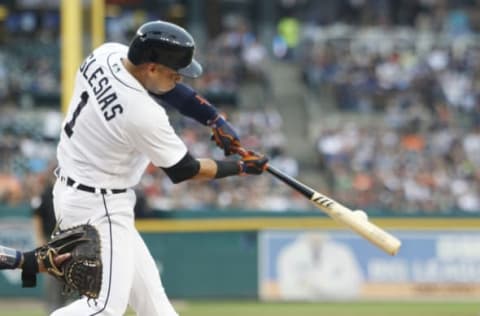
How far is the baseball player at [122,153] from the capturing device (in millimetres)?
6520

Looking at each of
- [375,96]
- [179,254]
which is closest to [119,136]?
[179,254]

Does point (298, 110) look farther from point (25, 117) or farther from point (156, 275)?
point (156, 275)

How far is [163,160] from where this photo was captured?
6.56 m

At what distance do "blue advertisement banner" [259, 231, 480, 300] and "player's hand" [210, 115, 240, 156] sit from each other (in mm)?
8406

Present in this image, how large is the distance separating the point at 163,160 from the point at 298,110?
17.0 m

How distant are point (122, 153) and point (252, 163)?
86cm

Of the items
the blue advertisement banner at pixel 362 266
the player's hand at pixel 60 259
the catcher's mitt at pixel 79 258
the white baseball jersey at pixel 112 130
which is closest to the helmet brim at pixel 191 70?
the white baseball jersey at pixel 112 130

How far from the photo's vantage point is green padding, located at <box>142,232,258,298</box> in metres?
15.6

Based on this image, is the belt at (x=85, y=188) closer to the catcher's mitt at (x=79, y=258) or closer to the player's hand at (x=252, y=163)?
the catcher's mitt at (x=79, y=258)

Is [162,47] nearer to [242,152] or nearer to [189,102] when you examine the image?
[189,102]

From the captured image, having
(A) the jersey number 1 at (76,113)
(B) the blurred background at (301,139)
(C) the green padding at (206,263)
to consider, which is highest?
(A) the jersey number 1 at (76,113)

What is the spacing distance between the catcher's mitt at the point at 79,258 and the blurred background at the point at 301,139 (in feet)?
15.5

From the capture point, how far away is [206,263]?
51.5ft

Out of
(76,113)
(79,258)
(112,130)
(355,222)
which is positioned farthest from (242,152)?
(79,258)
